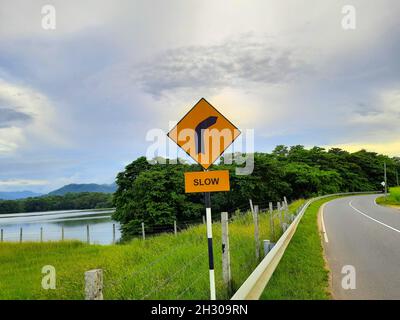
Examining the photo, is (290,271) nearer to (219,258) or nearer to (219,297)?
(219,258)

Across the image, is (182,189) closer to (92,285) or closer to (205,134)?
(205,134)

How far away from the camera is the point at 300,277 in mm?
7133

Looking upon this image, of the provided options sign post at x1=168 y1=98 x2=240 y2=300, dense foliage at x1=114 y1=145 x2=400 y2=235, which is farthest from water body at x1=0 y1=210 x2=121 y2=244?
sign post at x1=168 y1=98 x2=240 y2=300

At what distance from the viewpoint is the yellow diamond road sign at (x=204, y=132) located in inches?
215

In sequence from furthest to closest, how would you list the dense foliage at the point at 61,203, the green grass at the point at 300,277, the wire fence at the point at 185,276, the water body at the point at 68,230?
the dense foliage at the point at 61,203 → the water body at the point at 68,230 → the wire fence at the point at 185,276 → the green grass at the point at 300,277

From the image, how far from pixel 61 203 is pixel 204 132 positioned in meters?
154

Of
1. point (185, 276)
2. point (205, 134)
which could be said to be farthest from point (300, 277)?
point (205, 134)

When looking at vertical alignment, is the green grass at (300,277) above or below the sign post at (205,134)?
below

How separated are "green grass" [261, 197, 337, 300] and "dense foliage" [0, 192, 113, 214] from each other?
13246 cm

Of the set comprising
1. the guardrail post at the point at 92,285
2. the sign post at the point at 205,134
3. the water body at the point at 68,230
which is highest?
the sign post at the point at 205,134

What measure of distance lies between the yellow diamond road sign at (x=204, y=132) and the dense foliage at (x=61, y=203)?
136 m
